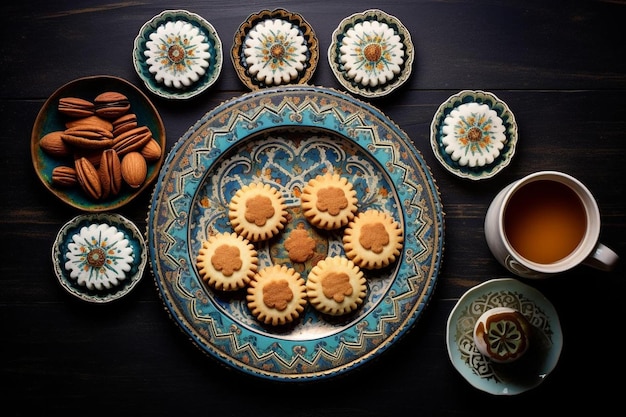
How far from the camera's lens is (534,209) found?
1.26 m

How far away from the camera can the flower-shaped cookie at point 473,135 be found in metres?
1.35

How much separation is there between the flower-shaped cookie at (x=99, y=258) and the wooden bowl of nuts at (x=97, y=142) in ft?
0.22

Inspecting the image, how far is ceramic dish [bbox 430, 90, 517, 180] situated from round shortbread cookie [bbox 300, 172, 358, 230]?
25cm

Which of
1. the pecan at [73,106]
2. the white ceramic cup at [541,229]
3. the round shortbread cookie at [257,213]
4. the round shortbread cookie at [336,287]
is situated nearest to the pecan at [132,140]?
the pecan at [73,106]

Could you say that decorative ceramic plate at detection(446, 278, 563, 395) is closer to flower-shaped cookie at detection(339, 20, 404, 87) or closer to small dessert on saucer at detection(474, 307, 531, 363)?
small dessert on saucer at detection(474, 307, 531, 363)

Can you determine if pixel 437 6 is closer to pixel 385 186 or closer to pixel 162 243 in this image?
pixel 385 186

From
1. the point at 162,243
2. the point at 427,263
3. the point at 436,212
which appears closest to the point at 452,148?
the point at 436,212

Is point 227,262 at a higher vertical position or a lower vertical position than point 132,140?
lower

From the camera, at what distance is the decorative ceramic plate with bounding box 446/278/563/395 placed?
132 centimetres

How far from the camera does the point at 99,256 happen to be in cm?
132

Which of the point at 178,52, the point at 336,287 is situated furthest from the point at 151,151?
the point at 336,287

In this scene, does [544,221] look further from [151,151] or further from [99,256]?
[99,256]

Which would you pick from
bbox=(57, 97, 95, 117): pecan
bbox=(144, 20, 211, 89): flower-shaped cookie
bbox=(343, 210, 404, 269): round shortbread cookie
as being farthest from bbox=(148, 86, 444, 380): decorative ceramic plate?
bbox=(57, 97, 95, 117): pecan

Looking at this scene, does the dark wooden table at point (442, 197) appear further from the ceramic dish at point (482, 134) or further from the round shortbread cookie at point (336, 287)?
the round shortbread cookie at point (336, 287)
